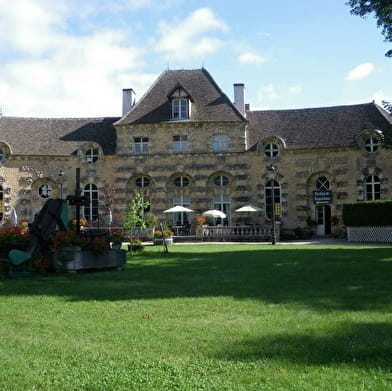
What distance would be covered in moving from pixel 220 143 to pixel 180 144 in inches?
108

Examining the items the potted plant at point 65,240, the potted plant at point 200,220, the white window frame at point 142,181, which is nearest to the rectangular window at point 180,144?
the white window frame at point 142,181

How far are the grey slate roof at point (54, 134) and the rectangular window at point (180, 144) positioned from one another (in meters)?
4.39

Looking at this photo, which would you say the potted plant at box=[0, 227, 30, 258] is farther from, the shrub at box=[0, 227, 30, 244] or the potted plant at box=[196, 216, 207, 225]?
the potted plant at box=[196, 216, 207, 225]

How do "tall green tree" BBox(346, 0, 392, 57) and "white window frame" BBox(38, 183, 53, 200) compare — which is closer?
"tall green tree" BBox(346, 0, 392, 57)

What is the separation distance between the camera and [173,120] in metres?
32.0

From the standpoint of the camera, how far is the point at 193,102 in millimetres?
33062

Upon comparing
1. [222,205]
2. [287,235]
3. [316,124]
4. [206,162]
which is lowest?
[287,235]

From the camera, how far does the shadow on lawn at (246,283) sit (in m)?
8.23

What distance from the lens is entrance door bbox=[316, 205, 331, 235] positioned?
31.0m

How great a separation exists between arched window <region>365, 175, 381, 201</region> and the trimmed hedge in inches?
163

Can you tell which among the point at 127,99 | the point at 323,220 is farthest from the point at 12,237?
the point at 127,99

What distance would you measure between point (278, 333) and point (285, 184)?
26.2 m

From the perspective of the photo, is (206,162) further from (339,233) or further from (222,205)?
(339,233)

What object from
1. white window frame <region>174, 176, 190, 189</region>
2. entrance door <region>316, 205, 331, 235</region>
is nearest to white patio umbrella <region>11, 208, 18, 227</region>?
white window frame <region>174, 176, 190, 189</region>
